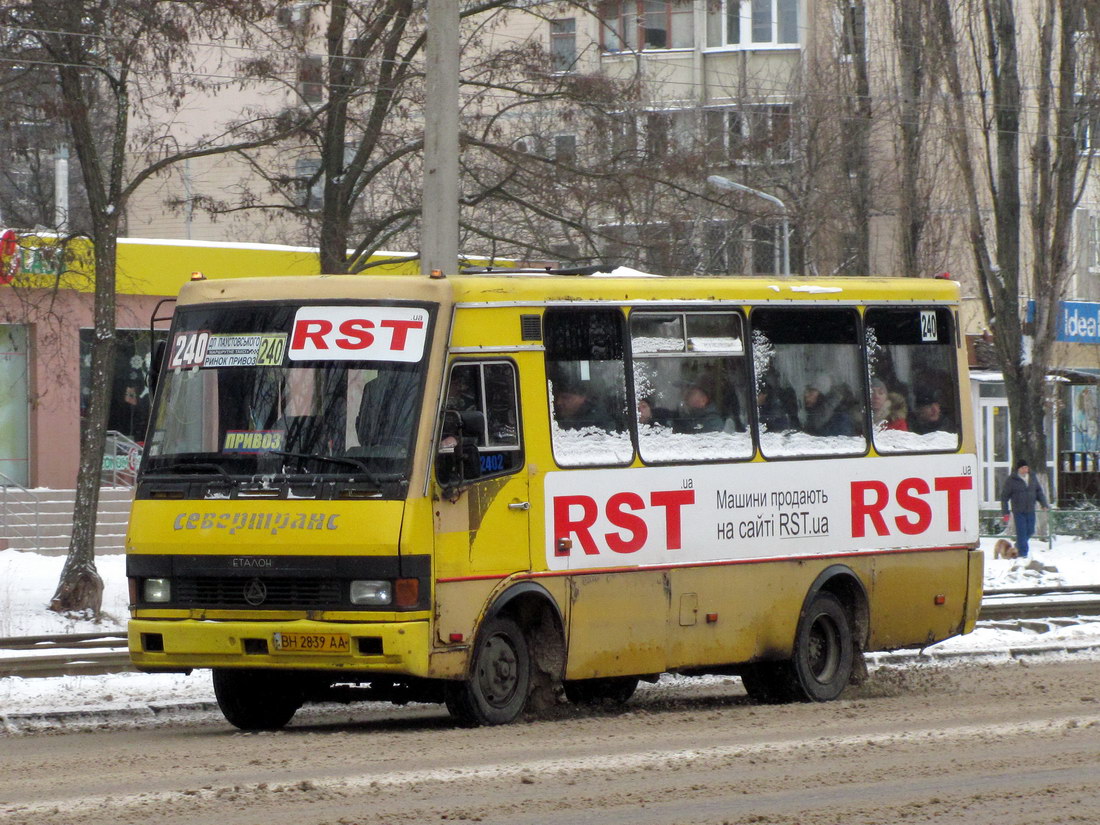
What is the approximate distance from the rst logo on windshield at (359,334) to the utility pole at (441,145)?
4.90m

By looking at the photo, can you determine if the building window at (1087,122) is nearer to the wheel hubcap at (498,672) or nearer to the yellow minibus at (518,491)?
the yellow minibus at (518,491)

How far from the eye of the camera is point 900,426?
47.6ft

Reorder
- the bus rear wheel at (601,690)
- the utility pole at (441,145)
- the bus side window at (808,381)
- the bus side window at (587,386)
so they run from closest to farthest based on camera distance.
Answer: the bus side window at (587,386), the bus rear wheel at (601,690), the bus side window at (808,381), the utility pole at (441,145)

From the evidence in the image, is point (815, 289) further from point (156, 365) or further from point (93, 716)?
point (93, 716)

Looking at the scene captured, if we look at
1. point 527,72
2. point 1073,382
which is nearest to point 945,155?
point 1073,382

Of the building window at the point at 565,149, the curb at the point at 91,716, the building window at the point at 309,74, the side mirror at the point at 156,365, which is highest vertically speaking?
the building window at the point at 309,74

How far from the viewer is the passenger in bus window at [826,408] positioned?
13891mm

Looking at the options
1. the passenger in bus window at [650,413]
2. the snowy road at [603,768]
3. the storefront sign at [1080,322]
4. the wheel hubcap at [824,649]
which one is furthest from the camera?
the storefront sign at [1080,322]

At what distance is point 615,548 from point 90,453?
39.0ft

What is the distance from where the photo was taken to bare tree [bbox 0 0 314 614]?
67.8 feet

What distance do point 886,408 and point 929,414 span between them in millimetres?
464

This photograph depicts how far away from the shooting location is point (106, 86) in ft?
79.9

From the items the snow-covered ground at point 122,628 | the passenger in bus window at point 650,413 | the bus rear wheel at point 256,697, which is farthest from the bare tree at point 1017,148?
the bus rear wheel at point 256,697

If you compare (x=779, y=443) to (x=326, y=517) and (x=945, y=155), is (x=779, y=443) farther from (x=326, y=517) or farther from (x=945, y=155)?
(x=945, y=155)
